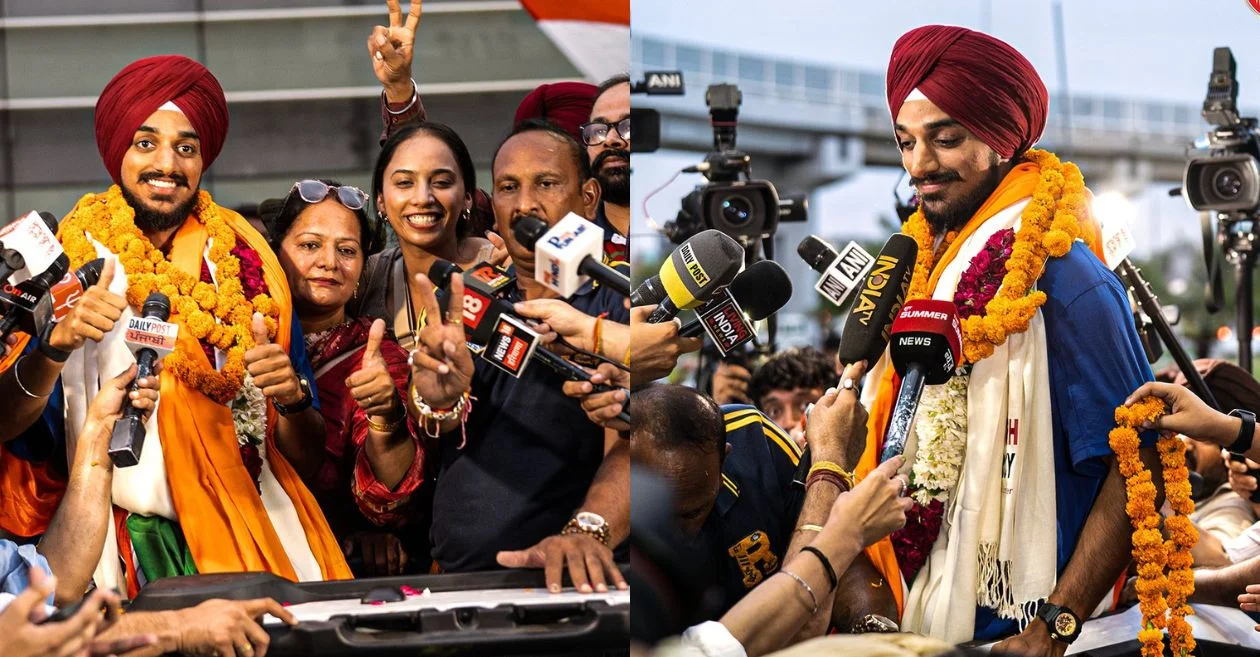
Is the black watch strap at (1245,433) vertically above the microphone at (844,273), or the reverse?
the microphone at (844,273)

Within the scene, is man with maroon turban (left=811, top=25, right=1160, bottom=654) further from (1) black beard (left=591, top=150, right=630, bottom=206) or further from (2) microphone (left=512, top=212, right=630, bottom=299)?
(1) black beard (left=591, top=150, right=630, bottom=206)

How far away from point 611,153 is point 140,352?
101cm

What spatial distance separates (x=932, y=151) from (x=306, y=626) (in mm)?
1413

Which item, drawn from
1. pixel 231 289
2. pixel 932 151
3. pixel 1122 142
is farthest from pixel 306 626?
pixel 1122 142

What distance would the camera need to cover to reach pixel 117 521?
8.83 ft

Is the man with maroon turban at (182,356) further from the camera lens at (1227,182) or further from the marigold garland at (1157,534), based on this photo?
the camera lens at (1227,182)

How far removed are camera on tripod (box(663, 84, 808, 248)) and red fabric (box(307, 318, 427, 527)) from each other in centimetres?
77

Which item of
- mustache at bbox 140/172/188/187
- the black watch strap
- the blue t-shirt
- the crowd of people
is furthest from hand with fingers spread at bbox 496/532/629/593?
the black watch strap

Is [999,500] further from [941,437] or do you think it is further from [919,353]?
[919,353]

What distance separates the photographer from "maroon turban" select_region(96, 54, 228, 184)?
8.79 feet

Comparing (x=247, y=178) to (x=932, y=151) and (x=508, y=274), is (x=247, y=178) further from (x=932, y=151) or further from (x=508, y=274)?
(x=932, y=151)

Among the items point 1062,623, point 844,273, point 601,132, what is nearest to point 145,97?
point 601,132

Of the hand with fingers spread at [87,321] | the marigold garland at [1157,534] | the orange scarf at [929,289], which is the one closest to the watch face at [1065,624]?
the marigold garland at [1157,534]

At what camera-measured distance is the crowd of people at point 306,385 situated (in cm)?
256
